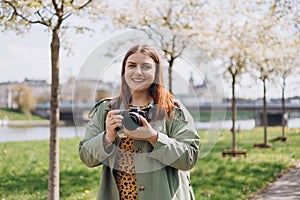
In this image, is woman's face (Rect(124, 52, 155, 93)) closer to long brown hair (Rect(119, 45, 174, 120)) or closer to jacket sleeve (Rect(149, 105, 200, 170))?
long brown hair (Rect(119, 45, 174, 120))

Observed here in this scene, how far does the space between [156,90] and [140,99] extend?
99mm

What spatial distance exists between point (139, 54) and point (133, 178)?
2.12 feet

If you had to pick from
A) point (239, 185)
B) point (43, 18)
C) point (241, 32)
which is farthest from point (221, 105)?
point (241, 32)

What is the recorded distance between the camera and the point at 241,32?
41.4 feet

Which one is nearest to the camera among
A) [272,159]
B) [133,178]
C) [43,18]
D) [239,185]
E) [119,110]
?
[119,110]

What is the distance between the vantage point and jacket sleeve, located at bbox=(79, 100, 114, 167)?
2455mm

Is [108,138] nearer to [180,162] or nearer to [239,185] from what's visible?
[180,162]

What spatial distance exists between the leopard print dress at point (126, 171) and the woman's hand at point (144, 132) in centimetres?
17

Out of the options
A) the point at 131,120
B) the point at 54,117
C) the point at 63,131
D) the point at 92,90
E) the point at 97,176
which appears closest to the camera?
the point at 131,120

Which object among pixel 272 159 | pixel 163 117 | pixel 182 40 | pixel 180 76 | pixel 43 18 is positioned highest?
pixel 43 18

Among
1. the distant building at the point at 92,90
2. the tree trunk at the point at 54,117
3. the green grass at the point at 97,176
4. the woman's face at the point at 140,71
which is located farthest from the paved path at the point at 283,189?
the woman's face at the point at 140,71

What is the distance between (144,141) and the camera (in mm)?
2510

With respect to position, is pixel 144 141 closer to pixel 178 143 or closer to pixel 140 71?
pixel 178 143

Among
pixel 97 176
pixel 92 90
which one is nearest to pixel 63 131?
pixel 97 176
